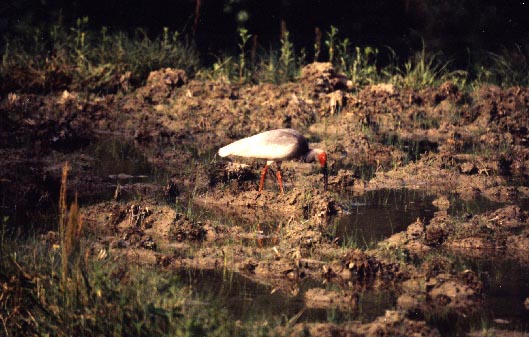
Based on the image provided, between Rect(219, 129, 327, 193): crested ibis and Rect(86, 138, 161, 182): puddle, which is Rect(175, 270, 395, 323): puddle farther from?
Rect(86, 138, 161, 182): puddle

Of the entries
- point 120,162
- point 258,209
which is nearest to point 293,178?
point 258,209

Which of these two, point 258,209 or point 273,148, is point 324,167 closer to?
point 273,148

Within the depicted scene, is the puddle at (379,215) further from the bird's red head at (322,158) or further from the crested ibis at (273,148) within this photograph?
the crested ibis at (273,148)

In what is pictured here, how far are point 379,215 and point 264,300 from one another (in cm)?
293

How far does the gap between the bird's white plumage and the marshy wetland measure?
13.0 inches

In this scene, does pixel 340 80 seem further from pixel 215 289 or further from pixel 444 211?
pixel 215 289

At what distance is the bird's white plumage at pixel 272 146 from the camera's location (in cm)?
1030

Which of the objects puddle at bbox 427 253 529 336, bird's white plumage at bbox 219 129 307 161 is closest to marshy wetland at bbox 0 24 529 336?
puddle at bbox 427 253 529 336

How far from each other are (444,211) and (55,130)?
507 cm

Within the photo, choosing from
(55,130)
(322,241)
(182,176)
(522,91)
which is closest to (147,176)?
(182,176)

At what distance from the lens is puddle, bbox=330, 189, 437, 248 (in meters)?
8.76

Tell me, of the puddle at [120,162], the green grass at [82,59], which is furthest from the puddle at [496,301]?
the green grass at [82,59]

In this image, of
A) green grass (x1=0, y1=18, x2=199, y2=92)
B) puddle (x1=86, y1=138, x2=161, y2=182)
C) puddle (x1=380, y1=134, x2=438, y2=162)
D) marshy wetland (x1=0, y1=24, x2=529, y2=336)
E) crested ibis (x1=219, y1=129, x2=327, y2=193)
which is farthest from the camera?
green grass (x1=0, y1=18, x2=199, y2=92)

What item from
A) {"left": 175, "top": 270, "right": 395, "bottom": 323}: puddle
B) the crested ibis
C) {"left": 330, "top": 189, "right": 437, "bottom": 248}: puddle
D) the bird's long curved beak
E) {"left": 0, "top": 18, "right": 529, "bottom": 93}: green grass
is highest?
{"left": 0, "top": 18, "right": 529, "bottom": 93}: green grass
